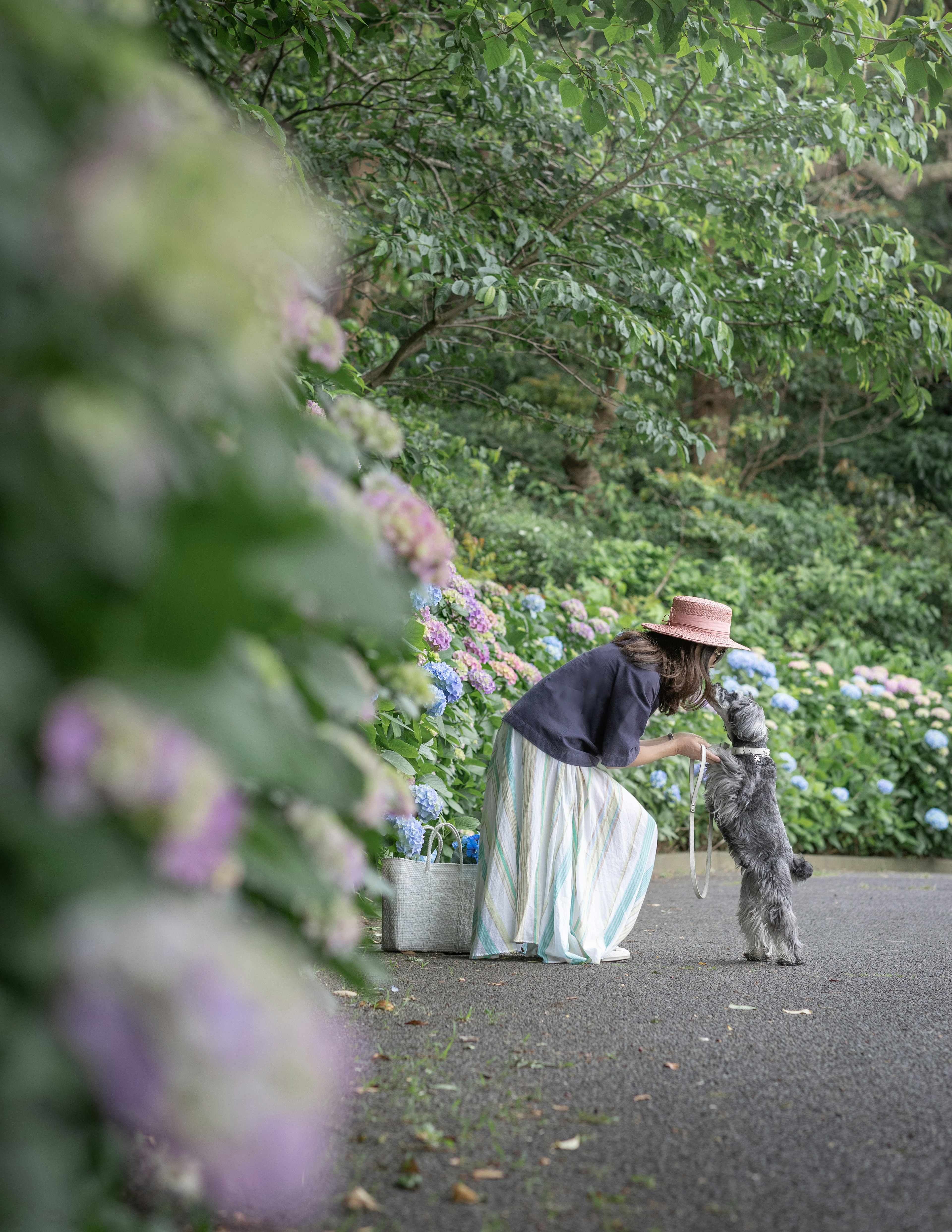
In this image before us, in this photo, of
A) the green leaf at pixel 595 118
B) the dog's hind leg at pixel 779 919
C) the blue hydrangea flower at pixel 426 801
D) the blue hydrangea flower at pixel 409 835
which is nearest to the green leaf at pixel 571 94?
the green leaf at pixel 595 118

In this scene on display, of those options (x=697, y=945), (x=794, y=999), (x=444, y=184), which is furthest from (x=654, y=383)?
(x=794, y=999)

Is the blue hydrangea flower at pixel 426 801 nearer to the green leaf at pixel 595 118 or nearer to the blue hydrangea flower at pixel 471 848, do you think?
the blue hydrangea flower at pixel 471 848

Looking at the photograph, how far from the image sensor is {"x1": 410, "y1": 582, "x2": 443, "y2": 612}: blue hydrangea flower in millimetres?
2807

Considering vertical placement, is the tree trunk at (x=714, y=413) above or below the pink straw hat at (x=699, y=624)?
above

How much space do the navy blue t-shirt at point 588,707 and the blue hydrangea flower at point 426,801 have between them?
1.28ft

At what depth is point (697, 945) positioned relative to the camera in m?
4.34

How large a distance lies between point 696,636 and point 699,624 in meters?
0.06

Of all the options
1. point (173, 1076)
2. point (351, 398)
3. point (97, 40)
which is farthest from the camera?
point (351, 398)

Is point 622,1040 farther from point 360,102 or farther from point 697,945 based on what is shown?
point 360,102

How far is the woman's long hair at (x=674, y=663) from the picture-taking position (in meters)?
3.89

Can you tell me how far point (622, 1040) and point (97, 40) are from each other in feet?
8.54

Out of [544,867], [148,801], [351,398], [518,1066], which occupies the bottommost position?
[518,1066]

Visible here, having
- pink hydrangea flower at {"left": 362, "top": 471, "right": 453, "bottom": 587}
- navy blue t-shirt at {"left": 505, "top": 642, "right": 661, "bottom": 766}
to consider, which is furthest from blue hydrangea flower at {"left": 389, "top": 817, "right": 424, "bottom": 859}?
pink hydrangea flower at {"left": 362, "top": 471, "right": 453, "bottom": 587}

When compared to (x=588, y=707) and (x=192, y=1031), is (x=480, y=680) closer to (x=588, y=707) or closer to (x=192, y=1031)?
(x=588, y=707)
